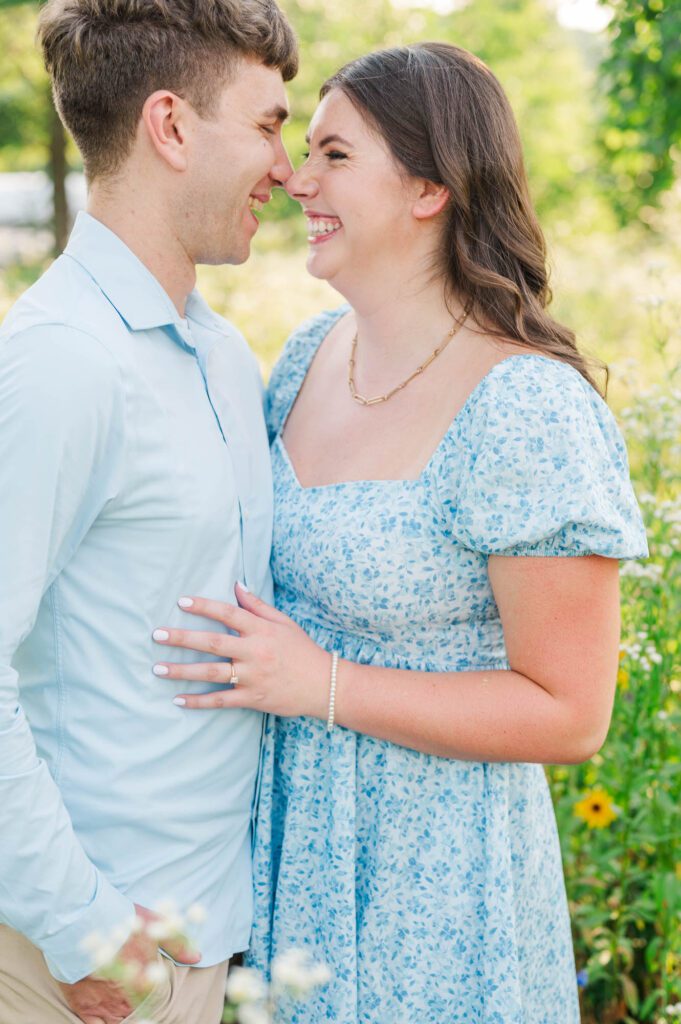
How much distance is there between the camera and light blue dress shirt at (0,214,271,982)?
1582 millimetres

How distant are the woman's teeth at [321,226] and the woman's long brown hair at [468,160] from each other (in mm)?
187

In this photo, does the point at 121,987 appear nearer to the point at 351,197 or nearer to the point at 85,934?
the point at 85,934

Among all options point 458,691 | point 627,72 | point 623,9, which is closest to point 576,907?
point 458,691

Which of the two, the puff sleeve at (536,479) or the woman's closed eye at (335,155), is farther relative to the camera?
the woman's closed eye at (335,155)

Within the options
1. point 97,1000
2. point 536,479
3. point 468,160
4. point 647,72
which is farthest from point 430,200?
point 647,72

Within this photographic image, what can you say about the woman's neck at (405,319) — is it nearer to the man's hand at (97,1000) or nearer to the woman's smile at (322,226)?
the woman's smile at (322,226)

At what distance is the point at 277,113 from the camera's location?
201cm

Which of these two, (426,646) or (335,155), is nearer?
(426,646)

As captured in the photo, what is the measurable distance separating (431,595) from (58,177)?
10135 millimetres

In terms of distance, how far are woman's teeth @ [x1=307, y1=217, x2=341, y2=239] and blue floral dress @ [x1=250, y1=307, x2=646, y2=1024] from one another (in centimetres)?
52

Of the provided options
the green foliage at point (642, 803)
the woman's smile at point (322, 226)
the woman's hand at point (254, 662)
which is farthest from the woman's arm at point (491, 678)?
the woman's smile at point (322, 226)

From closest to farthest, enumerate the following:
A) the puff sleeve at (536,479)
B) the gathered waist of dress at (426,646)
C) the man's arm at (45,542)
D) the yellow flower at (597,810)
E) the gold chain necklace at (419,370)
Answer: the man's arm at (45,542) < the puff sleeve at (536,479) < the gathered waist of dress at (426,646) < the gold chain necklace at (419,370) < the yellow flower at (597,810)

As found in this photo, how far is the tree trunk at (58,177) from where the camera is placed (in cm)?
1060

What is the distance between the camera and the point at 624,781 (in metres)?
2.53
